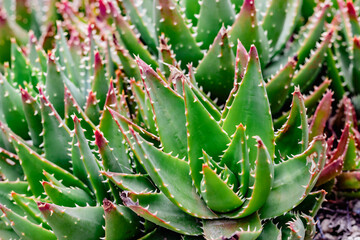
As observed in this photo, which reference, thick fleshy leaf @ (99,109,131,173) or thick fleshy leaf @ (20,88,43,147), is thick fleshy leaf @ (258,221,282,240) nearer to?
thick fleshy leaf @ (99,109,131,173)

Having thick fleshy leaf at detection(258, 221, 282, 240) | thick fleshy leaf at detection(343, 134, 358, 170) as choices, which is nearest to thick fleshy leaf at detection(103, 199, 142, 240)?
thick fleshy leaf at detection(258, 221, 282, 240)

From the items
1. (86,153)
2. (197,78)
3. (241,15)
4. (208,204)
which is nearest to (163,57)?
(197,78)

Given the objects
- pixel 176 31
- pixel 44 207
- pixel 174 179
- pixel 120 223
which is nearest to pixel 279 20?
pixel 176 31

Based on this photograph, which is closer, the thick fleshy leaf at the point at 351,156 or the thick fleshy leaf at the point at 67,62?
the thick fleshy leaf at the point at 351,156

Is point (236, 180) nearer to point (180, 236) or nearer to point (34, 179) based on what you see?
point (180, 236)

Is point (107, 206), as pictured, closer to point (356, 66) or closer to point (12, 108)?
point (12, 108)

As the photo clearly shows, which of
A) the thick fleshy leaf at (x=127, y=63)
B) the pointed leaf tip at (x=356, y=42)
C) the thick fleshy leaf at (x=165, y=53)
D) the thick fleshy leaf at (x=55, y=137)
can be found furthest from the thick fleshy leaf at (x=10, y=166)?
the pointed leaf tip at (x=356, y=42)

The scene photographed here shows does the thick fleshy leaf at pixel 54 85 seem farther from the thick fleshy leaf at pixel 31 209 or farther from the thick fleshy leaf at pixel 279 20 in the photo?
the thick fleshy leaf at pixel 279 20
